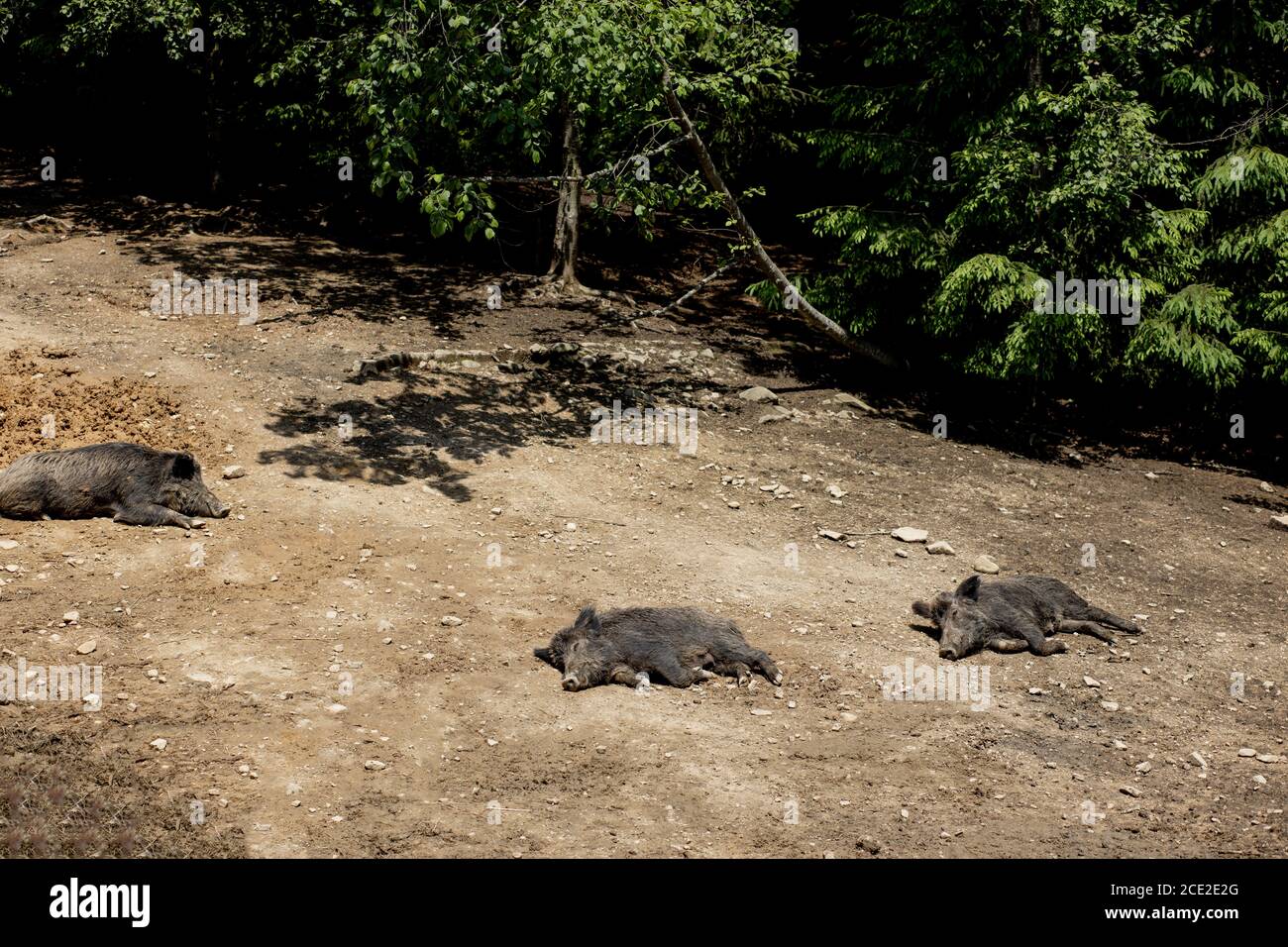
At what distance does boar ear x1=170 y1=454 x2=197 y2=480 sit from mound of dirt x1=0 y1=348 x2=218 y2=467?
1.33 m

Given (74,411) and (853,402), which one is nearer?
(74,411)

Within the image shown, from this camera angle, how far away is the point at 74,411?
12.2 meters

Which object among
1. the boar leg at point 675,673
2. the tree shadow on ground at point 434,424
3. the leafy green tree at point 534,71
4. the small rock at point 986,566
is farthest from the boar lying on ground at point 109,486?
the small rock at point 986,566

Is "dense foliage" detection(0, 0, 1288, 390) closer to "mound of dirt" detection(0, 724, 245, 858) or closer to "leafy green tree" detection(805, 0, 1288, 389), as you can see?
"leafy green tree" detection(805, 0, 1288, 389)

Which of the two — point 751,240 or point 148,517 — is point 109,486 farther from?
point 751,240

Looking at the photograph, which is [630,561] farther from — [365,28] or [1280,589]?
[365,28]

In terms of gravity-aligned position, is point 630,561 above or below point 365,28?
below

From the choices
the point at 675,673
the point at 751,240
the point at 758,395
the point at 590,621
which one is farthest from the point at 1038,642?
the point at 751,240

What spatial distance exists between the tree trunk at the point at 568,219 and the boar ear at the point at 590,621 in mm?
11032

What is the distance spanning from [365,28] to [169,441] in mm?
8558

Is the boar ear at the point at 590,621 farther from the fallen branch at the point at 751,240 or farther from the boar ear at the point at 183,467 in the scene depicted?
the fallen branch at the point at 751,240

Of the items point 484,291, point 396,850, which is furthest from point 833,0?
point 396,850

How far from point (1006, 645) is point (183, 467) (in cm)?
769

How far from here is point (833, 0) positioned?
74.3 ft
